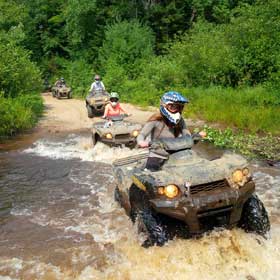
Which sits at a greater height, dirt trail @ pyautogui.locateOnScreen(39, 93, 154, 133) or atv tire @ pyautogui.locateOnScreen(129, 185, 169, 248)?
atv tire @ pyautogui.locateOnScreen(129, 185, 169, 248)

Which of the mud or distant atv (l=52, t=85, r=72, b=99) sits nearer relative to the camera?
the mud

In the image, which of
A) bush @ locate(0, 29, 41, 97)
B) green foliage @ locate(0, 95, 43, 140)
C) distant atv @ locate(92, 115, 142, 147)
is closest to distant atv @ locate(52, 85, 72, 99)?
bush @ locate(0, 29, 41, 97)

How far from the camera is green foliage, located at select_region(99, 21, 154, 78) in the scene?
2836 cm

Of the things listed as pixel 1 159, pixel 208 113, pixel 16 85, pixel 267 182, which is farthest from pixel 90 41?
pixel 267 182

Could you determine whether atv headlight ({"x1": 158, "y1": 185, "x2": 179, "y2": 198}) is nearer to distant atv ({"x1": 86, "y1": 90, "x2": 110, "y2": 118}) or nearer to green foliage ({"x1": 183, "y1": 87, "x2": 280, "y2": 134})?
green foliage ({"x1": 183, "y1": 87, "x2": 280, "y2": 134})

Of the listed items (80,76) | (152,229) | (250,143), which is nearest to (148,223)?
(152,229)

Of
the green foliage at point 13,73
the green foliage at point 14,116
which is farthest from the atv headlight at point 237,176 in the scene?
the green foliage at point 13,73

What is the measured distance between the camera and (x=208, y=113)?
1598 centimetres

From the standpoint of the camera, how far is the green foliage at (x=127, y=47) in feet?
93.0

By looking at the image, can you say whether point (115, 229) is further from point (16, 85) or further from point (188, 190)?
point (16, 85)

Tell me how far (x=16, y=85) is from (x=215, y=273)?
14456 millimetres

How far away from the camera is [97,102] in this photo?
716 inches

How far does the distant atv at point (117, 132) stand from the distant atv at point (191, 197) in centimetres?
539

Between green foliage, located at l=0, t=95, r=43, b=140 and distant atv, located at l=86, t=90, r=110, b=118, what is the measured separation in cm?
250
